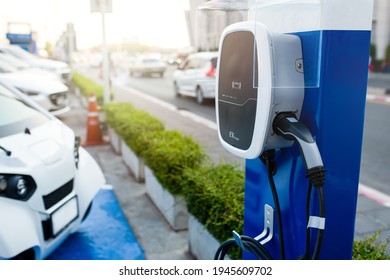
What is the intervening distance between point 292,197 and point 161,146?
2599mm

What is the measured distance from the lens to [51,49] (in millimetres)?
22156

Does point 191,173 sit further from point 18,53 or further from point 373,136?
point 18,53

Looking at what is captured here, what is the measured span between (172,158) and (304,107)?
91.0 inches

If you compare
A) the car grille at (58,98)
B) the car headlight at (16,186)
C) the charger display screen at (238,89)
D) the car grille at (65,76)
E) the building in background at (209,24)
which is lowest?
the car grille at (65,76)

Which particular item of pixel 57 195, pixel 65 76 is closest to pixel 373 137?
pixel 57 195

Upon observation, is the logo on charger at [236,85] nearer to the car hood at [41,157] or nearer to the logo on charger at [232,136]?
the logo on charger at [232,136]

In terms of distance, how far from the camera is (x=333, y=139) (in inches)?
54.0

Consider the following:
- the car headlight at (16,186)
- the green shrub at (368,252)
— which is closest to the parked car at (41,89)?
the car headlight at (16,186)

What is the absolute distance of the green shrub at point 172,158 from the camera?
3584mm

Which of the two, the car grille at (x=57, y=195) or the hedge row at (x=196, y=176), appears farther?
the car grille at (x=57, y=195)

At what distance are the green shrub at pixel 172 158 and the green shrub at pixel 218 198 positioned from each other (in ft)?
1.03

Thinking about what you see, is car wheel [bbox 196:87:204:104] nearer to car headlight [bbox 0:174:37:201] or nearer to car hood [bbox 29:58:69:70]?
car hood [bbox 29:58:69:70]

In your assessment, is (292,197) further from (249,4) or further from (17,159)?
(17,159)
